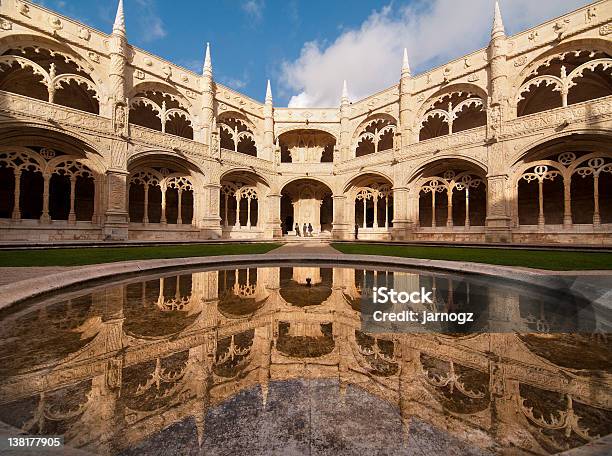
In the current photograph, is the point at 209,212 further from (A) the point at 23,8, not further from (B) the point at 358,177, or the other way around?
(A) the point at 23,8

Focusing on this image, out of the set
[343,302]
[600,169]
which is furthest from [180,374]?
[600,169]

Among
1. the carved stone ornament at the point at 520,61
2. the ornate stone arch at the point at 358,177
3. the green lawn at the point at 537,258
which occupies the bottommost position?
the green lawn at the point at 537,258

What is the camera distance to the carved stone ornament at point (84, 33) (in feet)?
47.1

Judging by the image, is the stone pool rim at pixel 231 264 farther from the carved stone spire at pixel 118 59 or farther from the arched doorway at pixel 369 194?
the arched doorway at pixel 369 194

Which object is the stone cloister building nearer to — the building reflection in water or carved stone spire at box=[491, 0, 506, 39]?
carved stone spire at box=[491, 0, 506, 39]

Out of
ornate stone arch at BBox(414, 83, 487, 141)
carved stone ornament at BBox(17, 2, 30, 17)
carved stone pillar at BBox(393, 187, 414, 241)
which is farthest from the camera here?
carved stone pillar at BBox(393, 187, 414, 241)

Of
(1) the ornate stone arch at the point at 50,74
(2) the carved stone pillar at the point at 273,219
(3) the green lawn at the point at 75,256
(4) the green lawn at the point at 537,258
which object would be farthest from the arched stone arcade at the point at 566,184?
(1) the ornate stone arch at the point at 50,74

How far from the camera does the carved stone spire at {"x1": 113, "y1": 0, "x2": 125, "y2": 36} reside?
1501cm

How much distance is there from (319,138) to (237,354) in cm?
2393

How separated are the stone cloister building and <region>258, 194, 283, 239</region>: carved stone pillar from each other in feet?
0.39

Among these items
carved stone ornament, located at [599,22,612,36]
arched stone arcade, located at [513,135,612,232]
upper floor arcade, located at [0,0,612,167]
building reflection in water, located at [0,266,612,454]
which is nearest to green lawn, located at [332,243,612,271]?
building reflection in water, located at [0,266,612,454]

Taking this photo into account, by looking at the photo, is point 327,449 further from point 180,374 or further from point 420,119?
point 420,119

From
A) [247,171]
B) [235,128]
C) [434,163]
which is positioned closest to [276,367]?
[434,163]

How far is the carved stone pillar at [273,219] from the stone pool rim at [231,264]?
13462 millimetres
